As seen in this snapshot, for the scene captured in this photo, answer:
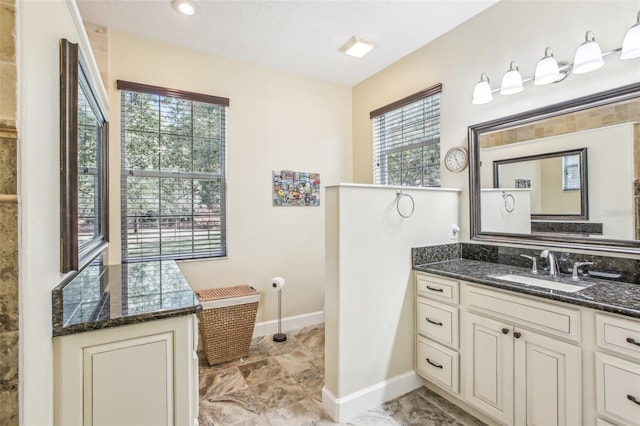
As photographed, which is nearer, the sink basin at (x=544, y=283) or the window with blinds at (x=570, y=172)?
the sink basin at (x=544, y=283)

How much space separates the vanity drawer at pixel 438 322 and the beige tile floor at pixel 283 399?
1.46 feet

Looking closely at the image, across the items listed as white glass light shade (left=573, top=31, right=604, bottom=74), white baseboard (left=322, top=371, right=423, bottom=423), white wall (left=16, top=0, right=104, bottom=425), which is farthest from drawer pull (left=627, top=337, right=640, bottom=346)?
white wall (left=16, top=0, right=104, bottom=425)

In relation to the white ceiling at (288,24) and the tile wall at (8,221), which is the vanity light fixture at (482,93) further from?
the tile wall at (8,221)

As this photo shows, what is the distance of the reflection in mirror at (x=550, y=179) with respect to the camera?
1959mm

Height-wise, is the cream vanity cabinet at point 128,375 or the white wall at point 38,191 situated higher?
the white wall at point 38,191

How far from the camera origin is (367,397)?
207 centimetres

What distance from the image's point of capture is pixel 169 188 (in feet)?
9.31

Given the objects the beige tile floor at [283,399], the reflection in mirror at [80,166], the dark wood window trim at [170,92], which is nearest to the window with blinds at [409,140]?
the dark wood window trim at [170,92]

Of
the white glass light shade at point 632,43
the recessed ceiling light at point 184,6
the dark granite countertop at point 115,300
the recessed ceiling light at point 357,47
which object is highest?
the recessed ceiling light at point 184,6

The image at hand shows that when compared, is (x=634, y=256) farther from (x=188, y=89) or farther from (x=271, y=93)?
(x=188, y=89)

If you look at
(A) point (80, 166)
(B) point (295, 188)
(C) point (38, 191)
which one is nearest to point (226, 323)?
(B) point (295, 188)

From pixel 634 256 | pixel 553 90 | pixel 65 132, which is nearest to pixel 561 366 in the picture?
pixel 634 256

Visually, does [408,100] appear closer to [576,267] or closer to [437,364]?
[576,267]

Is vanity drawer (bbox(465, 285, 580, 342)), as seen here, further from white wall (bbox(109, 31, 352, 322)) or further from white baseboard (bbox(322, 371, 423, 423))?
white wall (bbox(109, 31, 352, 322))
